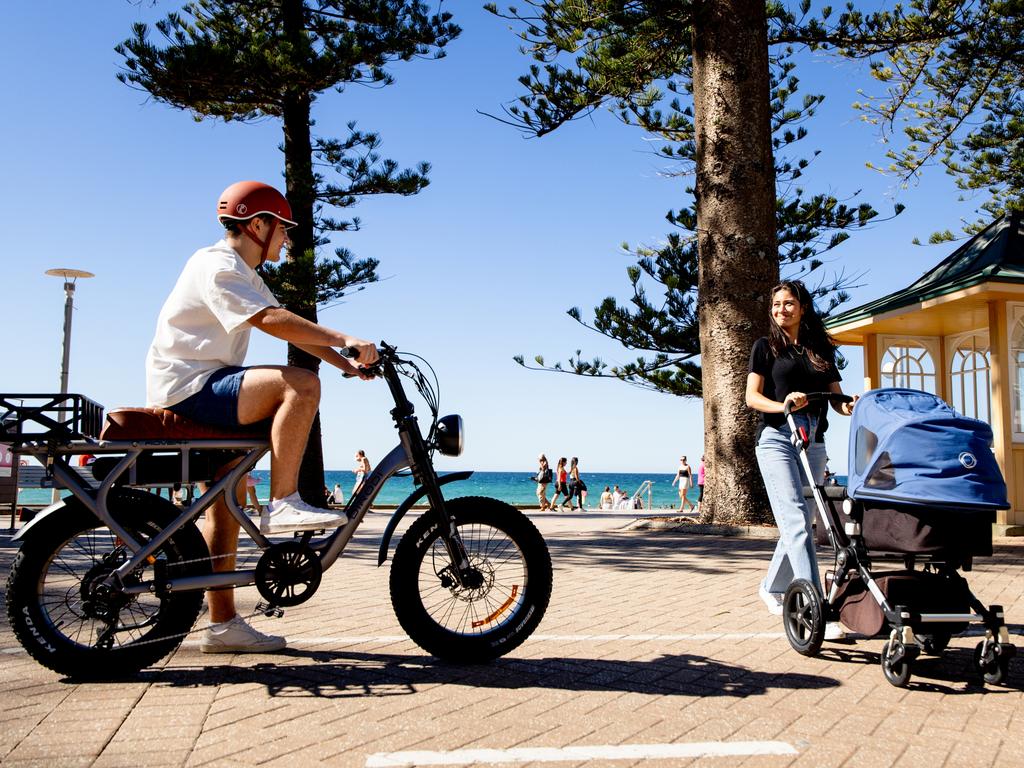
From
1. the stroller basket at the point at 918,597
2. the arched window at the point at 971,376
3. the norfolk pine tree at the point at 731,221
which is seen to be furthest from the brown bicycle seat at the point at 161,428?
the arched window at the point at 971,376

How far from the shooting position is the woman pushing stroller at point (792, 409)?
4273 mm

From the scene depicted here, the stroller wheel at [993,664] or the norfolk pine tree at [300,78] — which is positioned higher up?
the norfolk pine tree at [300,78]

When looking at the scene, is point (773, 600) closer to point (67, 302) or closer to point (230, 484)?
point (230, 484)

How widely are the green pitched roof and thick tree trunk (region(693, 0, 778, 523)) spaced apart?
1.85 metres

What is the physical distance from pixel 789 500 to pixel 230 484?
8.21 feet

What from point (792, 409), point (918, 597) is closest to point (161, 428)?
point (792, 409)

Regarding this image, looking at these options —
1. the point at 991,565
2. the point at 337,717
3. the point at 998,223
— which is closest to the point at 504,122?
the point at 998,223

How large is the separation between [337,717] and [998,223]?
441 inches

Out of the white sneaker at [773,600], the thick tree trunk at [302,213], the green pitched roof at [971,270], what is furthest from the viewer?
the thick tree trunk at [302,213]

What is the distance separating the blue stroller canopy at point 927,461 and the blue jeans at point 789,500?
56 cm

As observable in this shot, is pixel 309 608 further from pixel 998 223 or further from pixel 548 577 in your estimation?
pixel 998 223

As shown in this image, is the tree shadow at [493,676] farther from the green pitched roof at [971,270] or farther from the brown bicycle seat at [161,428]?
the green pitched roof at [971,270]

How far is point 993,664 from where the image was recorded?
3.48 metres

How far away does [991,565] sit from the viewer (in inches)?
291
